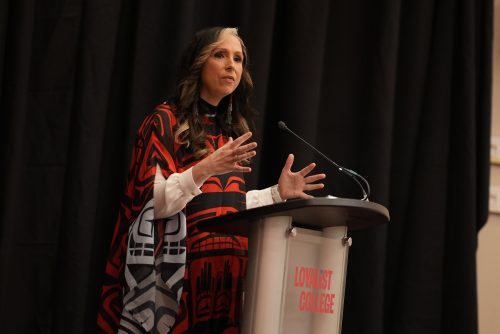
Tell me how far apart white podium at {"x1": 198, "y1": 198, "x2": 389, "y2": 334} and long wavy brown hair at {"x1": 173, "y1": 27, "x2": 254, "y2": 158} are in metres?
0.33

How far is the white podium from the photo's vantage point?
1.90 metres

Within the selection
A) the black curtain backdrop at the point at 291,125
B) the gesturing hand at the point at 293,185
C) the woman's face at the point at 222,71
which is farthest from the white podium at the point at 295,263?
the black curtain backdrop at the point at 291,125

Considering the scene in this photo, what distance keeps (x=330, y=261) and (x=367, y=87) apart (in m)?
1.54

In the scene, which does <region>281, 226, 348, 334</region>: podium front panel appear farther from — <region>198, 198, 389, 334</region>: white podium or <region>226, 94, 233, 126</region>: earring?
<region>226, 94, 233, 126</region>: earring

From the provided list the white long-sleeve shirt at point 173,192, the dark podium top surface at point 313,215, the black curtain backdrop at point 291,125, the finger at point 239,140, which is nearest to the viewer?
the dark podium top surface at point 313,215

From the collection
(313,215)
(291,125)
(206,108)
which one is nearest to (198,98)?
(206,108)

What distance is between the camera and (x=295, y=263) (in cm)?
196

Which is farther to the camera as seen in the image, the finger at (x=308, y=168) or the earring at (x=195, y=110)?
the earring at (x=195, y=110)

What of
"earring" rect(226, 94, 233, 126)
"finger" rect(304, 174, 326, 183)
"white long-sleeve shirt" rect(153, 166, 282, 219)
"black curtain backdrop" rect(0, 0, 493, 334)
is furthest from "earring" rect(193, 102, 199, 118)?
"black curtain backdrop" rect(0, 0, 493, 334)

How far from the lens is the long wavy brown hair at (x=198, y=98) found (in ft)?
7.42

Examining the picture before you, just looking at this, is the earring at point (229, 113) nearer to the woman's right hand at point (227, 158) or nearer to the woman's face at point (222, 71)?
the woman's face at point (222, 71)

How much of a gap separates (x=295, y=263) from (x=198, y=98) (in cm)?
70

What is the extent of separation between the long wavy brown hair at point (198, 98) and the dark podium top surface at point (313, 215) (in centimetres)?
30

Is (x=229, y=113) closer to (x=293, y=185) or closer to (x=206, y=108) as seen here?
(x=206, y=108)
